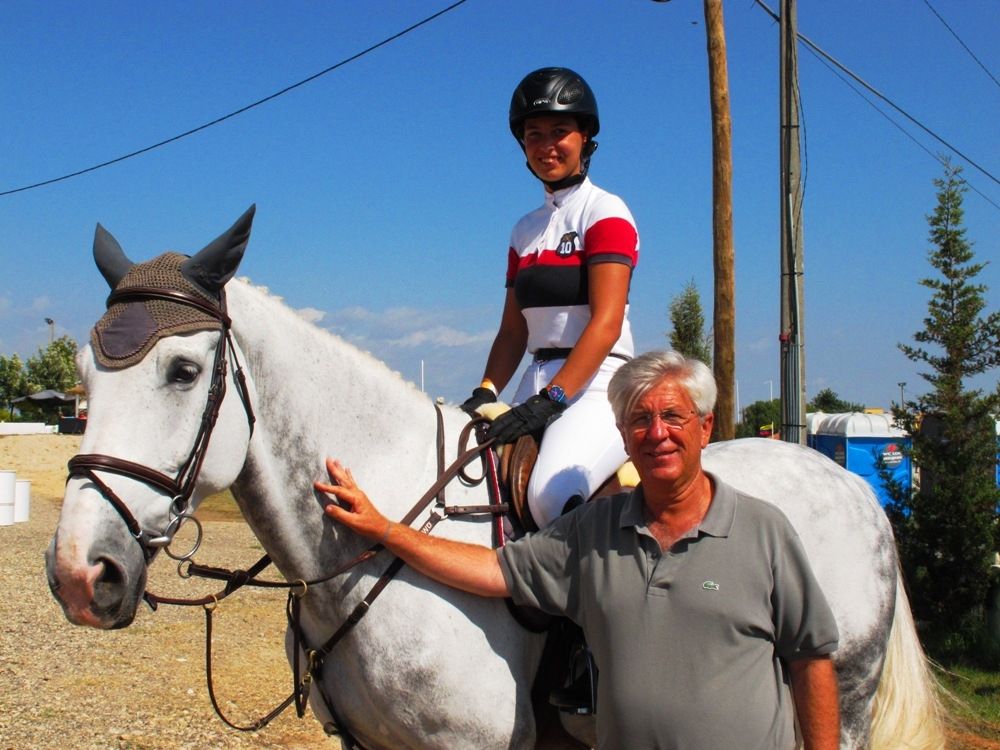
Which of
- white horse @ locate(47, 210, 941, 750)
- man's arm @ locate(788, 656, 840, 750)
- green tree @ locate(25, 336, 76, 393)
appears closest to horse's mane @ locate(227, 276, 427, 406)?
white horse @ locate(47, 210, 941, 750)

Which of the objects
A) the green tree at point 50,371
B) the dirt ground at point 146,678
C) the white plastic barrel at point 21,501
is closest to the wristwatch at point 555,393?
the dirt ground at point 146,678

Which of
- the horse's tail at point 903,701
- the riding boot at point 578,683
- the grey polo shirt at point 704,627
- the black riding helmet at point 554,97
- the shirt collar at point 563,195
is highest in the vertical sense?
the black riding helmet at point 554,97

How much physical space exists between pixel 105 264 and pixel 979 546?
26.1ft

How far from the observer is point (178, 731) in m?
6.14

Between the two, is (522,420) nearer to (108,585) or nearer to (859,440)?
(108,585)

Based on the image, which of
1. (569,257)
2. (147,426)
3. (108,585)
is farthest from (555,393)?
(108,585)

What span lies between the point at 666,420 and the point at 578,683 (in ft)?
3.10

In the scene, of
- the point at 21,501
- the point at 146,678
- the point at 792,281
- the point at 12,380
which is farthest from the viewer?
the point at 12,380

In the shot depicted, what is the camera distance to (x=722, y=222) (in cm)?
851

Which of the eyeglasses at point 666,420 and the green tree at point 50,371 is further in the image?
the green tree at point 50,371

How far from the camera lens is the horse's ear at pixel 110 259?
2566 millimetres

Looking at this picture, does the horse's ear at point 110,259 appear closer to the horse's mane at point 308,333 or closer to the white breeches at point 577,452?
the horse's mane at point 308,333

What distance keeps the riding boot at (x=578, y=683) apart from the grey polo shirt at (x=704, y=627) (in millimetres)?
233

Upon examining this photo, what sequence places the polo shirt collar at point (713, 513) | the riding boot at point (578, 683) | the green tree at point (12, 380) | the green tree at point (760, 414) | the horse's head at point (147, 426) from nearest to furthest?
1. the horse's head at point (147, 426)
2. the polo shirt collar at point (713, 513)
3. the riding boot at point (578, 683)
4. the green tree at point (760, 414)
5. the green tree at point (12, 380)
